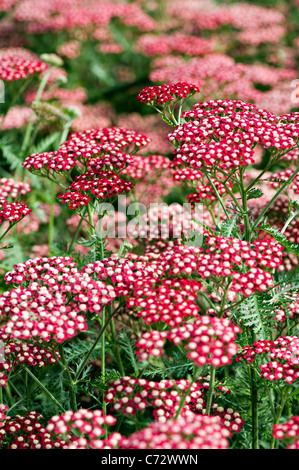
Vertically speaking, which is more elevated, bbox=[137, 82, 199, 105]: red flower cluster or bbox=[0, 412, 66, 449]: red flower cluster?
bbox=[137, 82, 199, 105]: red flower cluster

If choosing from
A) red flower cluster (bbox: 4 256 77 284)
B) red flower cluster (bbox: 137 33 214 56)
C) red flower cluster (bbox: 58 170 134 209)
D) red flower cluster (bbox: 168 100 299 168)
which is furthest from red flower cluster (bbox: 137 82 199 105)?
red flower cluster (bbox: 137 33 214 56)

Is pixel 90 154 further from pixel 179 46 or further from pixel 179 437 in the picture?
pixel 179 46

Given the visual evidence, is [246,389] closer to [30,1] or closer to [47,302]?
[47,302]

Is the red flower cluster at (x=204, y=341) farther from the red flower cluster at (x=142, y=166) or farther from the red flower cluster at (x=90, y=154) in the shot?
the red flower cluster at (x=142, y=166)

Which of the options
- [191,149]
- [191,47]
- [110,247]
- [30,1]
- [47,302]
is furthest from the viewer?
[30,1]

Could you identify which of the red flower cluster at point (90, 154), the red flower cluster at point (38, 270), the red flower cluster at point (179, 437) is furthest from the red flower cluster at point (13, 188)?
the red flower cluster at point (179, 437)

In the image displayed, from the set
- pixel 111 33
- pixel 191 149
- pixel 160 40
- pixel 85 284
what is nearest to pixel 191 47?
pixel 160 40

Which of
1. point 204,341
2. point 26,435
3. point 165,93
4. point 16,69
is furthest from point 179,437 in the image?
point 16,69

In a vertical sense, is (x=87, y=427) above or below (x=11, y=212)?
below

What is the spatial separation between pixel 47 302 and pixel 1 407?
0.60 m

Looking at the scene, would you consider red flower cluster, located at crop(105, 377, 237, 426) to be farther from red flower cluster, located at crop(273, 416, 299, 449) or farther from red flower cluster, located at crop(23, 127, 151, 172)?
red flower cluster, located at crop(23, 127, 151, 172)

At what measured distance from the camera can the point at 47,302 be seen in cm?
234

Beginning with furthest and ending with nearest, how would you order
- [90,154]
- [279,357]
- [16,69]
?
[16,69] → [90,154] → [279,357]
